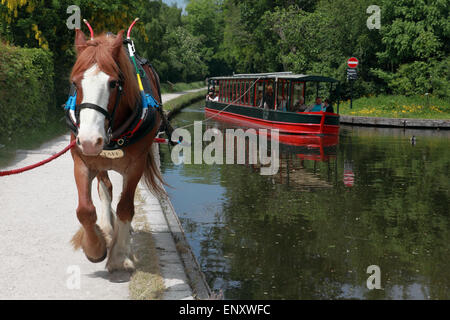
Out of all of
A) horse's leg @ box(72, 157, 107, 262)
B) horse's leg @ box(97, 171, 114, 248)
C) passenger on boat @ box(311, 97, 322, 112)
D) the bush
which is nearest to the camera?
horse's leg @ box(72, 157, 107, 262)

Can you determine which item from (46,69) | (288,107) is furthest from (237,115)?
(46,69)

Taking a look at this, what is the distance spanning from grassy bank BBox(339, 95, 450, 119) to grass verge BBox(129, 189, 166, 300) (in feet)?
85.9

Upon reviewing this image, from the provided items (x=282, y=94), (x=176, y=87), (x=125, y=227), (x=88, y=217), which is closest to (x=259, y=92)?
(x=282, y=94)

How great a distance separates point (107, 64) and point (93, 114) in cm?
51

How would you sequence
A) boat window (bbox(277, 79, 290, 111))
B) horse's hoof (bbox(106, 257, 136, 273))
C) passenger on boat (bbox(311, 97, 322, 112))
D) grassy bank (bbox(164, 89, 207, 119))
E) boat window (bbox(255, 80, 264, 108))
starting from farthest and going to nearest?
grassy bank (bbox(164, 89, 207, 119)) → boat window (bbox(255, 80, 264, 108)) → boat window (bbox(277, 79, 290, 111)) → passenger on boat (bbox(311, 97, 322, 112)) → horse's hoof (bbox(106, 257, 136, 273))

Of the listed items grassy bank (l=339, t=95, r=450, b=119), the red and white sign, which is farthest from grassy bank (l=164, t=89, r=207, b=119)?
the red and white sign

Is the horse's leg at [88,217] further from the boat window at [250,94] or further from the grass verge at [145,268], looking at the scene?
the boat window at [250,94]

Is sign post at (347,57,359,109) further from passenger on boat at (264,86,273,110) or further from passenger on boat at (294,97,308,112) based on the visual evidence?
passenger on boat at (294,97,308,112)

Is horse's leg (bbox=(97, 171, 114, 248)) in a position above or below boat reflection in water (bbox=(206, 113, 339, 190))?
above

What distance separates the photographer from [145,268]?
584 cm

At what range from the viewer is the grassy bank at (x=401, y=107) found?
31828mm

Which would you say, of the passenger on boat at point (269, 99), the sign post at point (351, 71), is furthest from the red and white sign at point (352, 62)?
the passenger on boat at point (269, 99)

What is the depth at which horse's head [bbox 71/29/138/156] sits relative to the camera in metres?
4.61

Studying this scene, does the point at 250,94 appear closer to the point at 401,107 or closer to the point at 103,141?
the point at 401,107
